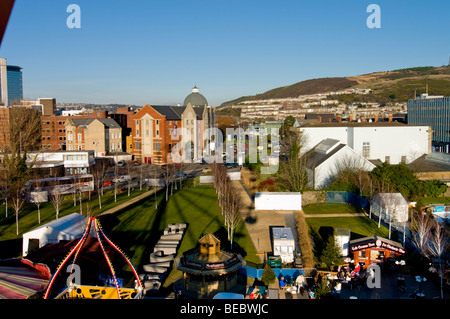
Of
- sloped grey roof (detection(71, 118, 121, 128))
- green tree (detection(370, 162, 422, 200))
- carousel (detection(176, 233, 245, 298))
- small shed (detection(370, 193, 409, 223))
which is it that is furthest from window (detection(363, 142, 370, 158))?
sloped grey roof (detection(71, 118, 121, 128))

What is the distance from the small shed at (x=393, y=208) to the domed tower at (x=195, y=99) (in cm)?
5104

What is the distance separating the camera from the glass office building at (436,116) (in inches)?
2282

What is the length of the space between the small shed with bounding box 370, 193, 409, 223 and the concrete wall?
5.30 meters

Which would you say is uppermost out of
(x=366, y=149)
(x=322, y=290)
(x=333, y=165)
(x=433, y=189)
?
(x=366, y=149)

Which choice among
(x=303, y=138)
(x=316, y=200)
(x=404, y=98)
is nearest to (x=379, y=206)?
(x=316, y=200)

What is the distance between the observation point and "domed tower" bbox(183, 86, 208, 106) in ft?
236

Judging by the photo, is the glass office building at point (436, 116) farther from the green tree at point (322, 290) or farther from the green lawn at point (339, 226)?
the green tree at point (322, 290)

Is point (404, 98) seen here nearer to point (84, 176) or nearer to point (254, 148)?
point (254, 148)

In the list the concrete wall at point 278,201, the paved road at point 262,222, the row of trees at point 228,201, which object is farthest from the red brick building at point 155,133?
the concrete wall at point 278,201

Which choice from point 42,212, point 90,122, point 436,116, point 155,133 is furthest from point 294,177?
point 436,116

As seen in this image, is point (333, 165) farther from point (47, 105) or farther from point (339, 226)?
point (47, 105)

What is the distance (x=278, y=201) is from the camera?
27.4 meters

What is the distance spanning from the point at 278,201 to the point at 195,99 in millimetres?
47684

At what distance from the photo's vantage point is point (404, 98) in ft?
433
